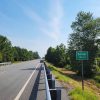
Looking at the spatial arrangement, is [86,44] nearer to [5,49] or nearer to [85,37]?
[85,37]

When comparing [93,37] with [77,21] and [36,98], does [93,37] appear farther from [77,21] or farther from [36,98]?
[36,98]

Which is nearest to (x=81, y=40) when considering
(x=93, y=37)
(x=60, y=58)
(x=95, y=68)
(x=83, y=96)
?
(x=93, y=37)

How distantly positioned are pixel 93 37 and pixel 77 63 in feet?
19.9

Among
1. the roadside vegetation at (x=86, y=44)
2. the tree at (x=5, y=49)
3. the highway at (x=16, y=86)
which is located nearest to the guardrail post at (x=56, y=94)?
the highway at (x=16, y=86)

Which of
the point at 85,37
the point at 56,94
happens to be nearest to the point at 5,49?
the point at 85,37

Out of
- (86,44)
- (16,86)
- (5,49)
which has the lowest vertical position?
(16,86)

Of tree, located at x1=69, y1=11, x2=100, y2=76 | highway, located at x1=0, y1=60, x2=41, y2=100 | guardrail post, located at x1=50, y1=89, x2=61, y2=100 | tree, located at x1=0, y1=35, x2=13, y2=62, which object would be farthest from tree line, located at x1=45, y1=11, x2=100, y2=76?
tree, located at x1=0, y1=35, x2=13, y2=62

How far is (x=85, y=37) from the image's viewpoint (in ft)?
186

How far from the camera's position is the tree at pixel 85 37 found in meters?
53.2

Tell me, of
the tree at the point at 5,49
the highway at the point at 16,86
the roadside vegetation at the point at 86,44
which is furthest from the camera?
the tree at the point at 5,49

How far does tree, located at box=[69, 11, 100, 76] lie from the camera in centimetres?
5316

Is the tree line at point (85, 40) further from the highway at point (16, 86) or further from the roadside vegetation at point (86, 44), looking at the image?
the highway at point (16, 86)

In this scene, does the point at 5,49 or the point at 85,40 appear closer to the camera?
the point at 85,40

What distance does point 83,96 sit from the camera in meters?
14.5
